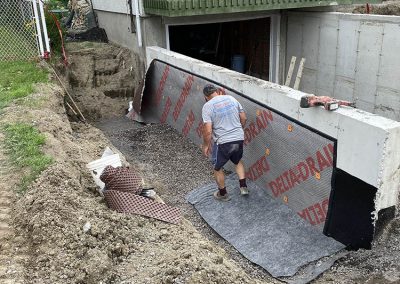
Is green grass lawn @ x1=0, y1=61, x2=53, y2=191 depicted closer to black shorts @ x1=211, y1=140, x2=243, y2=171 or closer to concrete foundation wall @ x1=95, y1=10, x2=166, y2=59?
black shorts @ x1=211, y1=140, x2=243, y2=171

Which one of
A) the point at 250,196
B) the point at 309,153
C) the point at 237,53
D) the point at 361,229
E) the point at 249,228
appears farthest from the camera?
the point at 237,53

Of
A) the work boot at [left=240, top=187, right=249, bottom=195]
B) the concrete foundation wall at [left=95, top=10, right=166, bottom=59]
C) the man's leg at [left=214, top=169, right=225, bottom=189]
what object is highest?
the concrete foundation wall at [left=95, top=10, right=166, bottom=59]

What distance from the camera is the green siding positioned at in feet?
32.9

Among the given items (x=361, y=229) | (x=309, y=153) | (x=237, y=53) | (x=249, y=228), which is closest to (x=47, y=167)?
(x=249, y=228)

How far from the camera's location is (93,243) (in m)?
4.15

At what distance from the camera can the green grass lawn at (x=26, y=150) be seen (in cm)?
540

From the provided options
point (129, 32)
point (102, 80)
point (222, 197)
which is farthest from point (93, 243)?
point (129, 32)

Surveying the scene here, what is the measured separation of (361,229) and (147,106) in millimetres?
7615

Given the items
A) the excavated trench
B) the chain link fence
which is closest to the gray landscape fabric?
the excavated trench

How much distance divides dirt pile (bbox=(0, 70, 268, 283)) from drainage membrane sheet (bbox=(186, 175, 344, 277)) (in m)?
1.15

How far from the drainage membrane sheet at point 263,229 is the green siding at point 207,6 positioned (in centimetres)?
480

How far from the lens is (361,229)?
5289 millimetres

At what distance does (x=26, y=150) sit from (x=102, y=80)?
21.7ft

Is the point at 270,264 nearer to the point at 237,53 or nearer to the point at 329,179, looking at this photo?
the point at 329,179
